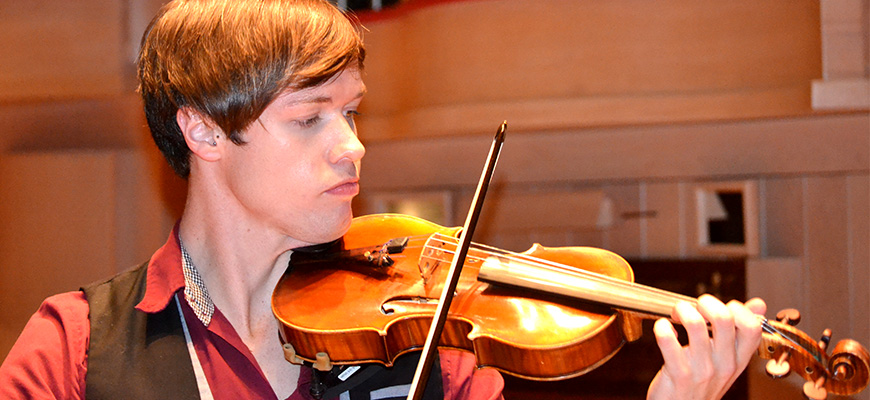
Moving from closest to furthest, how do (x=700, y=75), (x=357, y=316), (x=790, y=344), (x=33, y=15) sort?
(x=790, y=344), (x=357, y=316), (x=700, y=75), (x=33, y=15)

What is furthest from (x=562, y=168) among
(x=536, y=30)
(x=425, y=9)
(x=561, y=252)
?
(x=561, y=252)

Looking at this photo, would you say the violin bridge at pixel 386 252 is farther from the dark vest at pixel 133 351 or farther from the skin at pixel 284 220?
the dark vest at pixel 133 351

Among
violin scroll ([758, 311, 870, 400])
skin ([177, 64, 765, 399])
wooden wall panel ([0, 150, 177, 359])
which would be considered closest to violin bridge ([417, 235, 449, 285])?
skin ([177, 64, 765, 399])

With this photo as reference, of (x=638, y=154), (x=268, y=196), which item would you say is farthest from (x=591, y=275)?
(x=638, y=154)

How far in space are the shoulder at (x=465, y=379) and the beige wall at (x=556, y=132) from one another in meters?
2.07

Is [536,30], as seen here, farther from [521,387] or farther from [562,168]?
[521,387]

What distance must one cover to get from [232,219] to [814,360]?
38.3 inches

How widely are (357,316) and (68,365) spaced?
45cm

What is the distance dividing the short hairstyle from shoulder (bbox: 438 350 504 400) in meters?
0.53

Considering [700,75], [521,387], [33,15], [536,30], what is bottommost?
[521,387]

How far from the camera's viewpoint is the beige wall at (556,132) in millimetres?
3133

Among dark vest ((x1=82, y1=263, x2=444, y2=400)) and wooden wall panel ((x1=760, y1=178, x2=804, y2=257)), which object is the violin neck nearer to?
dark vest ((x1=82, y1=263, x2=444, y2=400))

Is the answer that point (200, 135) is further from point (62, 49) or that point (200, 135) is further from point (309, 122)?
point (62, 49)

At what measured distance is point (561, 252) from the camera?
55.1 inches
